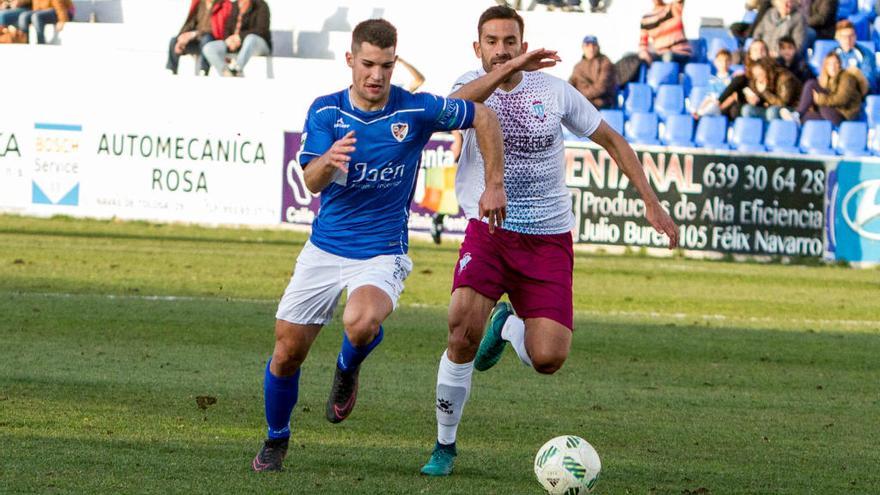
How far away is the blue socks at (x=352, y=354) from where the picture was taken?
7145mm

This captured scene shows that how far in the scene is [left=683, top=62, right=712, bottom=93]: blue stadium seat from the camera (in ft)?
82.2

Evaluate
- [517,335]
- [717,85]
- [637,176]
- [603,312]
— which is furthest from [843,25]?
[637,176]

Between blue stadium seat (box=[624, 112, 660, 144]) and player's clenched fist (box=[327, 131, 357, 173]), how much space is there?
1772 cm

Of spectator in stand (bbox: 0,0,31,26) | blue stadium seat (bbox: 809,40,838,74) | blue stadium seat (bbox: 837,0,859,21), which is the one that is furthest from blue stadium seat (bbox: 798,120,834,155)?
spectator in stand (bbox: 0,0,31,26)

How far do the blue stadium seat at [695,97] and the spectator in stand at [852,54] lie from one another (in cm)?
208

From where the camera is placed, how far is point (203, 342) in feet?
38.6

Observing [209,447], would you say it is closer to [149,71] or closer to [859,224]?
[859,224]

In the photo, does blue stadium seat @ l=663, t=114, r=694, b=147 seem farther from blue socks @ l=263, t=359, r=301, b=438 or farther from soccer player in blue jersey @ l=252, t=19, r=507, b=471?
blue socks @ l=263, t=359, r=301, b=438

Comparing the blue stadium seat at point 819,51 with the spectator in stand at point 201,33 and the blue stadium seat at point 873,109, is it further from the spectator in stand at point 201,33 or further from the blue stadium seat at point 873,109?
the spectator in stand at point 201,33

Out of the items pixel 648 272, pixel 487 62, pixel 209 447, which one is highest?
pixel 487 62

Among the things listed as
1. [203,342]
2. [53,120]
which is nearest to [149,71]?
[53,120]

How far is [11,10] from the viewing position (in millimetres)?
28344

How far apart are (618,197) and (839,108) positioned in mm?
4196

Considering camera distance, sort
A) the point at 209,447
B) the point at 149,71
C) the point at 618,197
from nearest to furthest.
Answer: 1. the point at 209,447
2. the point at 618,197
3. the point at 149,71
